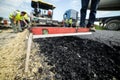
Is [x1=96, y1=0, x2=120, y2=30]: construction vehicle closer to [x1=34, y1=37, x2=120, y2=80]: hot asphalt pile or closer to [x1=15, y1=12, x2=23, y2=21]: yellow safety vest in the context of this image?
[x1=34, y1=37, x2=120, y2=80]: hot asphalt pile

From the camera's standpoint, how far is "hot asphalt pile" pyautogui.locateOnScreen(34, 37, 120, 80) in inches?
58.5

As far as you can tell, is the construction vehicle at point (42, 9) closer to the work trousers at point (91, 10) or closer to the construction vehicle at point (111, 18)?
the construction vehicle at point (111, 18)

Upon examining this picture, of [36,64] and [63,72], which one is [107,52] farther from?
[36,64]

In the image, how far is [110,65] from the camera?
168cm

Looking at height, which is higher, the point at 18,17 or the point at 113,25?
the point at 18,17

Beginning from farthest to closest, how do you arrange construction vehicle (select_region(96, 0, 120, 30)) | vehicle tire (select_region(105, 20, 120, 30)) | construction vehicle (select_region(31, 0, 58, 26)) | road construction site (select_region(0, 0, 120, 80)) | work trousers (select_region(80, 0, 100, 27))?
1. construction vehicle (select_region(31, 0, 58, 26))
2. vehicle tire (select_region(105, 20, 120, 30))
3. construction vehicle (select_region(96, 0, 120, 30))
4. work trousers (select_region(80, 0, 100, 27))
5. road construction site (select_region(0, 0, 120, 80))

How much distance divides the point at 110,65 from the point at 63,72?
2.31 ft

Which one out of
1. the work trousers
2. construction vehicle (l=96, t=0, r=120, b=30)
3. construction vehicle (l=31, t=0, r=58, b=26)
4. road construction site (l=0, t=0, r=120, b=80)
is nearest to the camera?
road construction site (l=0, t=0, r=120, b=80)

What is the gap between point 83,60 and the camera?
5.75ft

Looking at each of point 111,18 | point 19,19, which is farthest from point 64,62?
point 19,19

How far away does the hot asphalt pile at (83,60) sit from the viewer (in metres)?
Result: 1.49

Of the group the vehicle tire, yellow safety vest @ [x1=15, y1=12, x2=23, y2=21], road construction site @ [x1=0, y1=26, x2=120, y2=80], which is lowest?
road construction site @ [x1=0, y1=26, x2=120, y2=80]

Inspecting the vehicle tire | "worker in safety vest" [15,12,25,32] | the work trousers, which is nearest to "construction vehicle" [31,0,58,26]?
"worker in safety vest" [15,12,25,32]

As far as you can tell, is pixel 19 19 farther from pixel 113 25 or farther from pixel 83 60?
pixel 83 60
